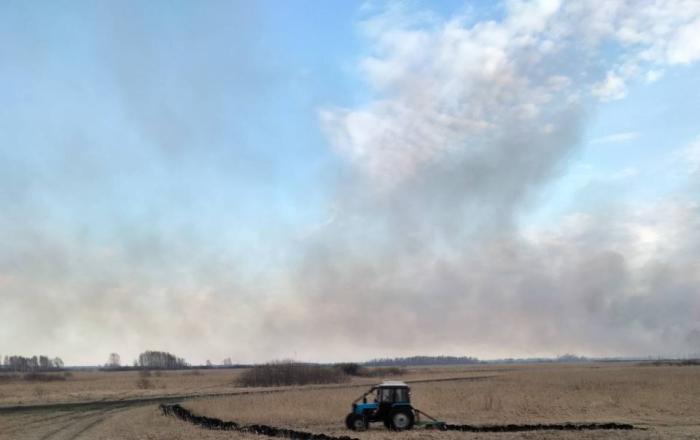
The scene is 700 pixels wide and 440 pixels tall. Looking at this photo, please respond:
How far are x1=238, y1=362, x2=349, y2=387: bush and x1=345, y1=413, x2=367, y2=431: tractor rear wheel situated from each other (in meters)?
62.1

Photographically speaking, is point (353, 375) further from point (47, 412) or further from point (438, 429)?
point (438, 429)

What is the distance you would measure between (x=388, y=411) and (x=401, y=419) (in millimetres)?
750

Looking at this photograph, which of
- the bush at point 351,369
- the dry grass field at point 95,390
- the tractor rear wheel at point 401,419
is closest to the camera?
the tractor rear wheel at point 401,419

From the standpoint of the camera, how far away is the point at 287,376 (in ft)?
310

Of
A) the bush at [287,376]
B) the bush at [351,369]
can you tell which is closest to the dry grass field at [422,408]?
the bush at [287,376]

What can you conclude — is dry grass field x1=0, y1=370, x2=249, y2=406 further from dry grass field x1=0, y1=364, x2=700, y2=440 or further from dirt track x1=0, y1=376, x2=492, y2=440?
dry grass field x1=0, y1=364, x2=700, y2=440

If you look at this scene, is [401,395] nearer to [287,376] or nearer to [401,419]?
[401,419]

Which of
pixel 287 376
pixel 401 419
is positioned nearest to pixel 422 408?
pixel 401 419

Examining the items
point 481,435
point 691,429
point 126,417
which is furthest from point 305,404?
point 691,429

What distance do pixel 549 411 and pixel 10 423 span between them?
32571mm

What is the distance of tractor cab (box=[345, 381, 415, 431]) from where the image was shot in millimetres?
29328

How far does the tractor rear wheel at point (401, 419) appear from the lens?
29.1m

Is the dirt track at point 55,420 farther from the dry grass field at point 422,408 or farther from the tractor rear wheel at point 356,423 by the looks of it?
the tractor rear wheel at point 356,423

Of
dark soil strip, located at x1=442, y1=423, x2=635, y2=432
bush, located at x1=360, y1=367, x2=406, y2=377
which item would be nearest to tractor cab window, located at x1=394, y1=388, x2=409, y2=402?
dark soil strip, located at x1=442, y1=423, x2=635, y2=432
